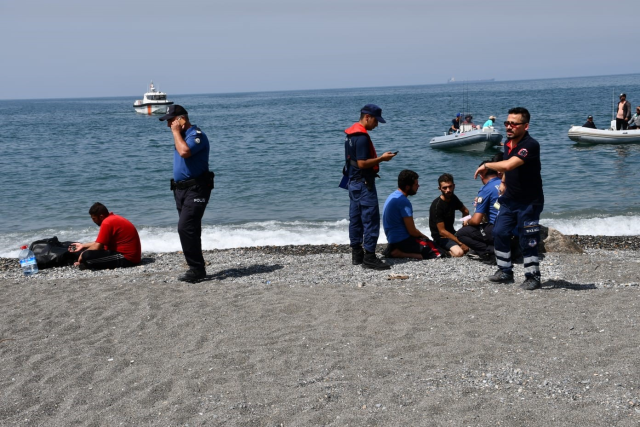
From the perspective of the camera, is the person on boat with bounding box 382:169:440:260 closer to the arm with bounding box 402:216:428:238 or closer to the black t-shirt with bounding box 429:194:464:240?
the arm with bounding box 402:216:428:238

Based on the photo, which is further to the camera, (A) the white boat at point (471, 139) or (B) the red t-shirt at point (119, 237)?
(A) the white boat at point (471, 139)

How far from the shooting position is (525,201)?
606 centimetres

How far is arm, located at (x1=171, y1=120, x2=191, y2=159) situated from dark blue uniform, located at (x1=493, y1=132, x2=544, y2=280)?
129 inches

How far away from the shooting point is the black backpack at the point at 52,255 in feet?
27.8

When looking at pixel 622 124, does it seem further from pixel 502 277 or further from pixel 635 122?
pixel 502 277

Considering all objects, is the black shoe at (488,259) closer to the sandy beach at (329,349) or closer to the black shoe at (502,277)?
the sandy beach at (329,349)

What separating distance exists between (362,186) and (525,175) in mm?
1983

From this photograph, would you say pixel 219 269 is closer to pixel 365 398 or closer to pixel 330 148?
pixel 365 398

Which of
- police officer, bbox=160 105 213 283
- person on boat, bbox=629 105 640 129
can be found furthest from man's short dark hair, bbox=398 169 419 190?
person on boat, bbox=629 105 640 129

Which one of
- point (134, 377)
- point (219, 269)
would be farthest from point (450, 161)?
point (134, 377)

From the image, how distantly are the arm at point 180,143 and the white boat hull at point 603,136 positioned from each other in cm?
2186

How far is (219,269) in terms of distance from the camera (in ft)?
25.8

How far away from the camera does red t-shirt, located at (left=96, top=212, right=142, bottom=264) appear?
8.19m

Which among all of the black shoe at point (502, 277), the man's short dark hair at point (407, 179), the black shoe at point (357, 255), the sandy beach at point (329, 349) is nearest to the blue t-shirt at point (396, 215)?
the man's short dark hair at point (407, 179)
